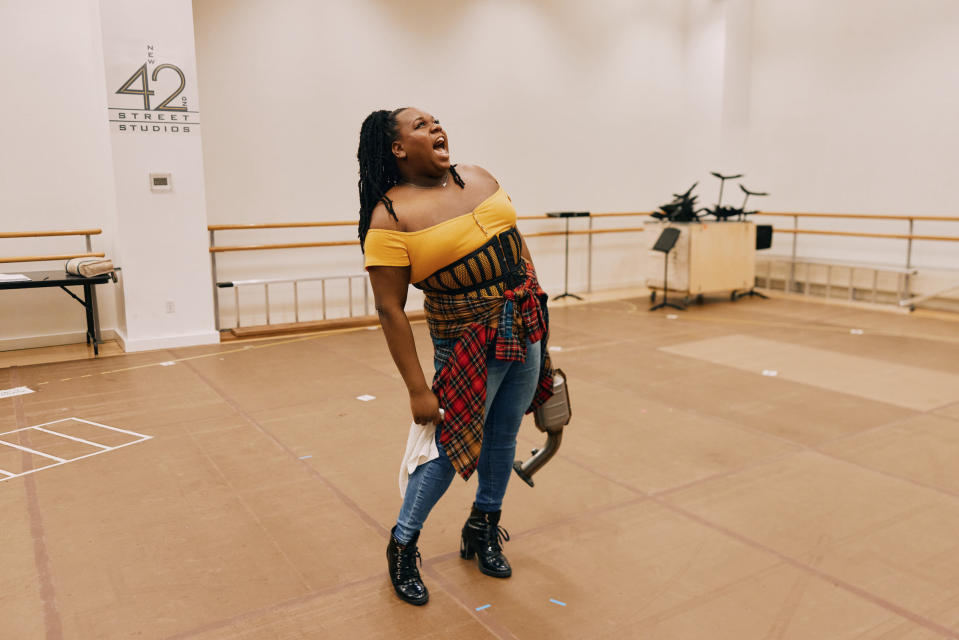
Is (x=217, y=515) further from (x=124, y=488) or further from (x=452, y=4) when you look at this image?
(x=452, y=4)

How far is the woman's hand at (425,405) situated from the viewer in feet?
7.08

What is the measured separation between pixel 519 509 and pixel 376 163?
1.54 metres

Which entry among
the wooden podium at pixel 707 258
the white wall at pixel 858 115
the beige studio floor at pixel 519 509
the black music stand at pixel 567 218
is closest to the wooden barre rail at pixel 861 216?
the white wall at pixel 858 115

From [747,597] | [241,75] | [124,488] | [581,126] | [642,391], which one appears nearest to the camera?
[747,597]

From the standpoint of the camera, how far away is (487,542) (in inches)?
100

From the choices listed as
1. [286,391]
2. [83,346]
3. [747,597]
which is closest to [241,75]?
[83,346]

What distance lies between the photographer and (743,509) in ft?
9.99

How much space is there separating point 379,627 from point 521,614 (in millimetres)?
418

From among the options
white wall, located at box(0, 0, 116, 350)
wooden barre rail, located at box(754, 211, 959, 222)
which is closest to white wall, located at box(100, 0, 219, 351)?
white wall, located at box(0, 0, 116, 350)

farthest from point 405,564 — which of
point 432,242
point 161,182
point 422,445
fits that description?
point 161,182

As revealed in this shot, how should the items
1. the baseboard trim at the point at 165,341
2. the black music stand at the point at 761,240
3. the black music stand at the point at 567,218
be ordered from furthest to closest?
the black music stand at the point at 761,240
the black music stand at the point at 567,218
the baseboard trim at the point at 165,341

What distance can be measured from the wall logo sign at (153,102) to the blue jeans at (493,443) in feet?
15.1

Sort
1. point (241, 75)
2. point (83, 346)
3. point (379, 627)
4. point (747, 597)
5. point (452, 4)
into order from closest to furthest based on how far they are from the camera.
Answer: point (379, 627) < point (747, 597) < point (83, 346) < point (241, 75) < point (452, 4)

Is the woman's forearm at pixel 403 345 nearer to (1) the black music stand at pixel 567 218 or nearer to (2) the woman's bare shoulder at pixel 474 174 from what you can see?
(2) the woman's bare shoulder at pixel 474 174
